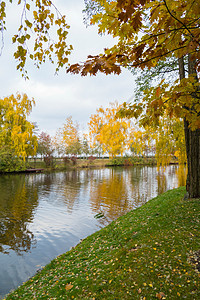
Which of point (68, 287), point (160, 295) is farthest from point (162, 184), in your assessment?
point (160, 295)

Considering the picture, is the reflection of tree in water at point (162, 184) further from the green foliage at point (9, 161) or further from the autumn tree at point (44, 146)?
the autumn tree at point (44, 146)

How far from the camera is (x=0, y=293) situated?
370 cm

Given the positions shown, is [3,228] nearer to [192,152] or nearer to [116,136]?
[192,152]

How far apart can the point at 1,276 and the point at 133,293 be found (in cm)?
353

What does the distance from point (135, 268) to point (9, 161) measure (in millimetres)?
25771

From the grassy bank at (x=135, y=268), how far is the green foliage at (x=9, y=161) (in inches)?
908

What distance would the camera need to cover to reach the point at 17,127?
80.6 ft

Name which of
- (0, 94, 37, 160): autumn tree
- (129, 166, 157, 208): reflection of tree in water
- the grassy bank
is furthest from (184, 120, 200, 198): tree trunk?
(0, 94, 37, 160): autumn tree

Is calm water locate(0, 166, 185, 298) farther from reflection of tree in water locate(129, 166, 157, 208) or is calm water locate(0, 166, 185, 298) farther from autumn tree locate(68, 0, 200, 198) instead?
autumn tree locate(68, 0, 200, 198)

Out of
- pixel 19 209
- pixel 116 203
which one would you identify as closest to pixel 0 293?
pixel 19 209

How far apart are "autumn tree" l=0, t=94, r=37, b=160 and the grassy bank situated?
2249 centimetres

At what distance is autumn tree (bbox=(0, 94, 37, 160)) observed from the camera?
24312 mm

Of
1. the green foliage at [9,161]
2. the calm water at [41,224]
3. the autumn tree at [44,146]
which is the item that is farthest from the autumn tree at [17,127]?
the calm water at [41,224]

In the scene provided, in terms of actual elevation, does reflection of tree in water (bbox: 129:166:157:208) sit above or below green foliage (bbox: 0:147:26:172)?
below
